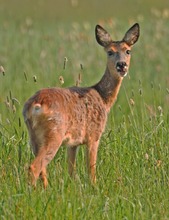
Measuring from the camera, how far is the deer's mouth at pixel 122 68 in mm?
8006

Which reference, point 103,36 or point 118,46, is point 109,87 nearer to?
point 118,46

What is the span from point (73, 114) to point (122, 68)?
2.93ft

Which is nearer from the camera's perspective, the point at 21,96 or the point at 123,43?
the point at 123,43

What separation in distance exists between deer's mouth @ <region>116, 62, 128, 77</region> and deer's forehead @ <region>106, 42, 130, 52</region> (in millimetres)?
274

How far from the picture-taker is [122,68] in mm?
8031

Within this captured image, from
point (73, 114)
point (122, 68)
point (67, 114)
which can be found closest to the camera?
point (67, 114)

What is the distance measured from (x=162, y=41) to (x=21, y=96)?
4209 millimetres

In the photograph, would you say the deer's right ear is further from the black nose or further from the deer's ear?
the black nose

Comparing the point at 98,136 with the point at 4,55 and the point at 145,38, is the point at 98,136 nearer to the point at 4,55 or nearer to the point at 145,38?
the point at 4,55

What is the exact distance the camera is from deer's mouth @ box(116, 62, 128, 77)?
26.3ft

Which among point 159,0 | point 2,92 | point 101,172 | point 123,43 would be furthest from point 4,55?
point 159,0

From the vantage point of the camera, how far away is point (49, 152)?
22.7 ft

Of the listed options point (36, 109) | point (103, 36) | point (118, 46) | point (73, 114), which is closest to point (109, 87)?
point (118, 46)

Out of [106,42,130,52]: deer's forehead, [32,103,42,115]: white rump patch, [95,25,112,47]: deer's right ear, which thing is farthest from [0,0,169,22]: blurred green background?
[32,103,42,115]: white rump patch
